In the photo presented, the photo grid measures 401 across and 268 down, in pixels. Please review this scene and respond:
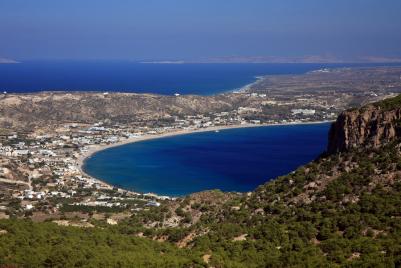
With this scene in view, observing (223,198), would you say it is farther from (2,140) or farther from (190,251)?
(2,140)

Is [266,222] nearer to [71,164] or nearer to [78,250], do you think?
[78,250]

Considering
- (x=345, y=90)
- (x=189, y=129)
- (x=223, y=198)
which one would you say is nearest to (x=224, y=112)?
(x=189, y=129)

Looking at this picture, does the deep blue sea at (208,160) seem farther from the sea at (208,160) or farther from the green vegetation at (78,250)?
the green vegetation at (78,250)

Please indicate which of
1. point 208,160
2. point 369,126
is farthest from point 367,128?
point 208,160

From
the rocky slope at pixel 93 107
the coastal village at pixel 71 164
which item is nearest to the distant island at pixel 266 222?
the coastal village at pixel 71 164

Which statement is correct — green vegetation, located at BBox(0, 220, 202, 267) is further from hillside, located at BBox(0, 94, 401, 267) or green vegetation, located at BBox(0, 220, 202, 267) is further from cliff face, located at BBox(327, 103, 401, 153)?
cliff face, located at BBox(327, 103, 401, 153)

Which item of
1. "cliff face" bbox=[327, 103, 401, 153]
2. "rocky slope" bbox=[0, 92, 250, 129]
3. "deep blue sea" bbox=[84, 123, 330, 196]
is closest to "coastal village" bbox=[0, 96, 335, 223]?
"deep blue sea" bbox=[84, 123, 330, 196]

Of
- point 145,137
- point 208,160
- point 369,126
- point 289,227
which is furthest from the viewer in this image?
point 145,137
